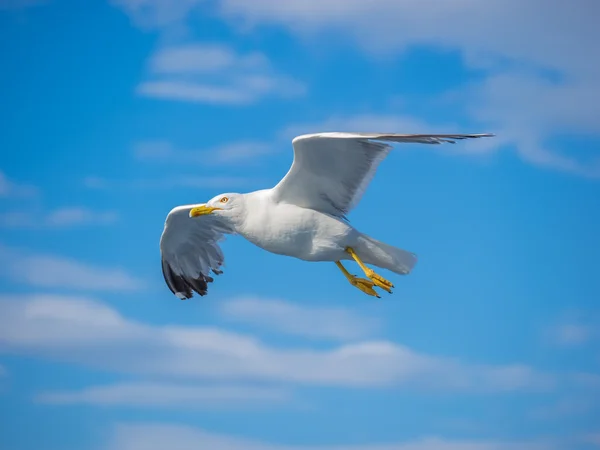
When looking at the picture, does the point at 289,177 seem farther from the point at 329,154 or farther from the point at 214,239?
the point at 214,239

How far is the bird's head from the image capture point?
520 inches

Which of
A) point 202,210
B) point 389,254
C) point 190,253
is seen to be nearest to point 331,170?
point 389,254

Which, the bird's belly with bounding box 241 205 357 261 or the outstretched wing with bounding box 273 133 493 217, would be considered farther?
the bird's belly with bounding box 241 205 357 261

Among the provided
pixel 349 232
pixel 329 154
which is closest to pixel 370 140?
pixel 329 154

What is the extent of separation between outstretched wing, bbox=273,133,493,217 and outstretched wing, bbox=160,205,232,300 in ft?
10.2

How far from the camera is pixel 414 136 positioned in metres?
11.4

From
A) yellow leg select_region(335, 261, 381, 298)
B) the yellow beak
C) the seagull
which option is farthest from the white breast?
the yellow beak

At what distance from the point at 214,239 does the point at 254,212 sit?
3416 mm

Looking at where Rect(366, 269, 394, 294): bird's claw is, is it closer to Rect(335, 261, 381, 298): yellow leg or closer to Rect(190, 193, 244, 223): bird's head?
Rect(335, 261, 381, 298): yellow leg

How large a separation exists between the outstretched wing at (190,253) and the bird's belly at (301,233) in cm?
297

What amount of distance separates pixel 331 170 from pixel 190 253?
459cm

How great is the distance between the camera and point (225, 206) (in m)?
13.3

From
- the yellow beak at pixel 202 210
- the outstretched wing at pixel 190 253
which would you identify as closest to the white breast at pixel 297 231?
the yellow beak at pixel 202 210

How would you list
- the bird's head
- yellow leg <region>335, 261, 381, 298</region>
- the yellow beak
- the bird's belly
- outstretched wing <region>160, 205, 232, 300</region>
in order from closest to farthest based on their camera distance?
the bird's belly → the bird's head → yellow leg <region>335, 261, 381, 298</region> → the yellow beak → outstretched wing <region>160, 205, 232, 300</region>
